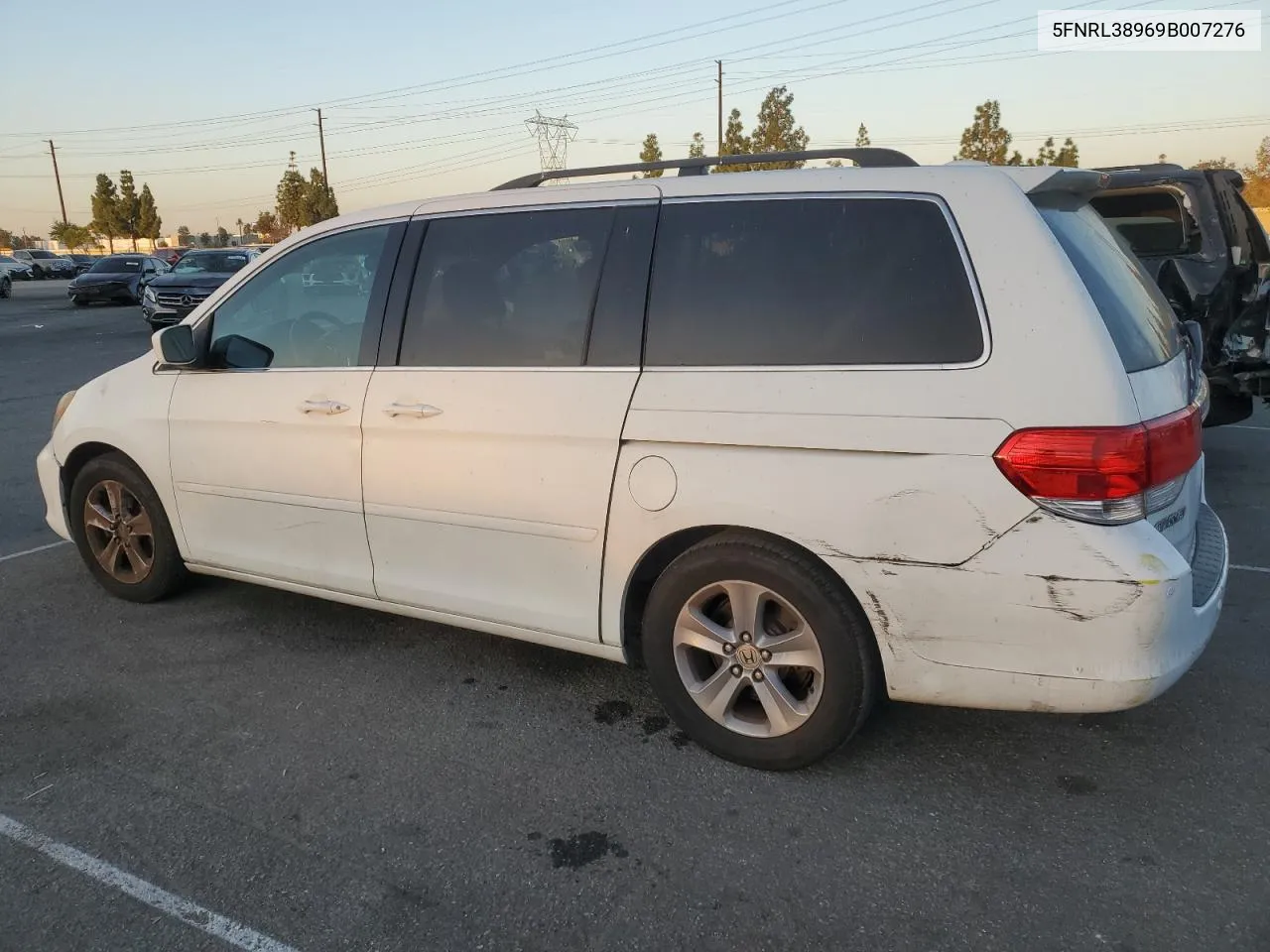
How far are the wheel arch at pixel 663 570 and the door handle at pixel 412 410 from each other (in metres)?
0.95

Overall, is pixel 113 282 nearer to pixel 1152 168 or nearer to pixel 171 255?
pixel 171 255

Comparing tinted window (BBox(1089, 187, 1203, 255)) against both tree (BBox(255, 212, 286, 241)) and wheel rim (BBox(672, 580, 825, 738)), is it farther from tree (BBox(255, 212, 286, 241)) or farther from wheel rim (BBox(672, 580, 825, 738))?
tree (BBox(255, 212, 286, 241))

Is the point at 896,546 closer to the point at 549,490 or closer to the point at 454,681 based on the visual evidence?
the point at 549,490

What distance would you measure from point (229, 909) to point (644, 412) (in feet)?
5.94

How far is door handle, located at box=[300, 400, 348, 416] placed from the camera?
12.1 ft

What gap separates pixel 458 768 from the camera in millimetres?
3146

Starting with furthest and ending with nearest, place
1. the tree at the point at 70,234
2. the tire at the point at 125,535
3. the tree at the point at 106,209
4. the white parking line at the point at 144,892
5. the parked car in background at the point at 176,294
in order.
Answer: the tree at the point at 70,234, the tree at the point at 106,209, the parked car in background at the point at 176,294, the tire at the point at 125,535, the white parking line at the point at 144,892

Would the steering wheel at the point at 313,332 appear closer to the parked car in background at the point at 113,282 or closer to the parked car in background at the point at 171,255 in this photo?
the parked car in background at the point at 113,282

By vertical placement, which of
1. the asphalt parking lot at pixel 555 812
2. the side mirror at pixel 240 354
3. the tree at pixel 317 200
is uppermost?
the tree at pixel 317 200

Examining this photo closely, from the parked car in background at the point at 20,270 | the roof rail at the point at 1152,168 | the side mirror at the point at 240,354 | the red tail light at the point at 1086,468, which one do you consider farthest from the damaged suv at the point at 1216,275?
the parked car in background at the point at 20,270

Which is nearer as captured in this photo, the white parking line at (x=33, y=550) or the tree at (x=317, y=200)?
the white parking line at (x=33, y=550)

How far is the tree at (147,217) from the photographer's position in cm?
7200

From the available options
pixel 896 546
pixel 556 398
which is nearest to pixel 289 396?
pixel 556 398

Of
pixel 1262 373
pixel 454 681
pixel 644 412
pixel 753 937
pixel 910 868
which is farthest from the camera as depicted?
pixel 1262 373
